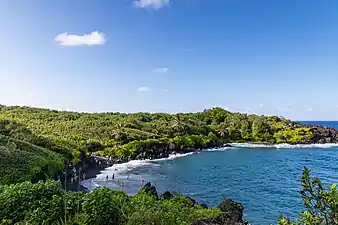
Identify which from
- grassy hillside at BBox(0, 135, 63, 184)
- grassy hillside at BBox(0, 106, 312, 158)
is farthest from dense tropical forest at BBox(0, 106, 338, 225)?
grassy hillside at BBox(0, 106, 312, 158)

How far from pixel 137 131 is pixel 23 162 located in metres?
35.1

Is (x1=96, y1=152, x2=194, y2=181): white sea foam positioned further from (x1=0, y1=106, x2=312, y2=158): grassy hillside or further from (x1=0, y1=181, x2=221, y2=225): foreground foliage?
(x1=0, y1=181, x2=221, y2=225): foreground foliage

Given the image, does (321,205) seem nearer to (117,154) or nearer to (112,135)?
(117,154)

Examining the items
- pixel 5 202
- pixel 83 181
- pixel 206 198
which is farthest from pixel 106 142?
pixel 5 202

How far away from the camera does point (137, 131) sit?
2324 inches

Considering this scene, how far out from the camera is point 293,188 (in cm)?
3083

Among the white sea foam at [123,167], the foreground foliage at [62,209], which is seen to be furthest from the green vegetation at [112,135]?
the foreground foliage at [62,209]

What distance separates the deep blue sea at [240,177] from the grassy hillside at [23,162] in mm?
4199

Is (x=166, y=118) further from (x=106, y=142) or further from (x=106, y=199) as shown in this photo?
(x=106, y=199)

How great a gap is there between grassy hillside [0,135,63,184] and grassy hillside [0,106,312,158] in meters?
5.40

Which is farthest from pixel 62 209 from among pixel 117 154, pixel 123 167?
pixel 117 154

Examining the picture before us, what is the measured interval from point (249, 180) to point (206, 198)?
942cm

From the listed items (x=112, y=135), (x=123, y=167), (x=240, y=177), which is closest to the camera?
(x=240, y=177)

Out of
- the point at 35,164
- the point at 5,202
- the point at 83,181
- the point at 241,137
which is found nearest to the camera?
the point at 5,202
